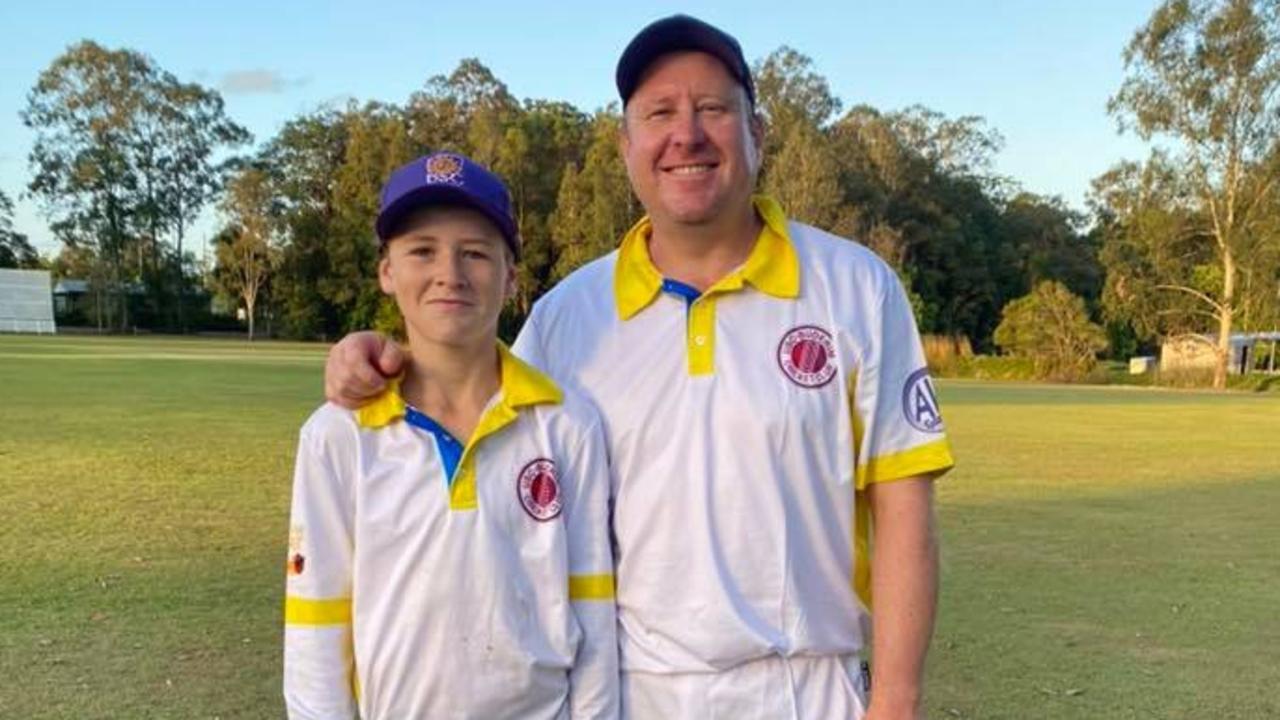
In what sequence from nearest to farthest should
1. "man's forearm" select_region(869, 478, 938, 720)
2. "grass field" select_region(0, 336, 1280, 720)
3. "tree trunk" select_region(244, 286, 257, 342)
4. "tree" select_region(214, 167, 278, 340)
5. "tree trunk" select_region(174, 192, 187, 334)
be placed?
"man's forearm" select_region(869, 478, 938, 720) → "grass field" select_region(0, 336, 1280, 720) → "tree" select_region(214, 167, 278, 340) → "tree trunk" select_region(244, 286, 257, 342) → "tree trunk" select_region(174, 192, 187, 334)

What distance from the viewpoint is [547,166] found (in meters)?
65.6

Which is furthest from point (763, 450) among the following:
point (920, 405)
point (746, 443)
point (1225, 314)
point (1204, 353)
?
point (1204, 353)

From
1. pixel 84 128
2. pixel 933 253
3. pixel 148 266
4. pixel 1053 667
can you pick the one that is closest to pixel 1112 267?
pixel 933 253

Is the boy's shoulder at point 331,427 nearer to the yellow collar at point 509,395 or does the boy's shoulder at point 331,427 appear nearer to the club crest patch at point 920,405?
the yellow collar at point 509,395

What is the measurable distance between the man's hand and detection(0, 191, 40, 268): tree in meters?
87.7

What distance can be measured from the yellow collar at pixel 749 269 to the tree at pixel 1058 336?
46.0 meters

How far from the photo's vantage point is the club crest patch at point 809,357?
219cm

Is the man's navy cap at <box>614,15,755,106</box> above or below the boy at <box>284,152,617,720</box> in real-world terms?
above

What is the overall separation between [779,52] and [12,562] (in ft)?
203

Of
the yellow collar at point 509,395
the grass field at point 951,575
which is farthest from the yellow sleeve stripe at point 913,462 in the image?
the grass field at point 951,575

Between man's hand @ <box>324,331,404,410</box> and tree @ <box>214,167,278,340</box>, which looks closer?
man's hand @ <box>324,331,404,410</box>

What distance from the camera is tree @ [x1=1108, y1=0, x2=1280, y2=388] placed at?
4166 centimetres

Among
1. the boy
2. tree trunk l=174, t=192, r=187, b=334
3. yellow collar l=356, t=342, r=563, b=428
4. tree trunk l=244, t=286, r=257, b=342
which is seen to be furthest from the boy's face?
tree trunk l=174, t=192, r=187, b=334

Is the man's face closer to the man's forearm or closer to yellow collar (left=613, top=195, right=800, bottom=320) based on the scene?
yellow collar (left=613, top=195, right=800, bottom=320)
